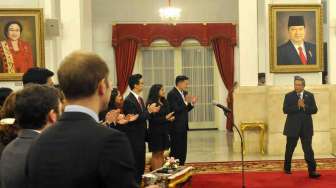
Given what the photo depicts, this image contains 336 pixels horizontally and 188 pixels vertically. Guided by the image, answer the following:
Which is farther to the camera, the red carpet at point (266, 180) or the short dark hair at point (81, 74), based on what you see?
the red carpet at point (266, 180)

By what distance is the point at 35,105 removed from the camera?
2.36 m

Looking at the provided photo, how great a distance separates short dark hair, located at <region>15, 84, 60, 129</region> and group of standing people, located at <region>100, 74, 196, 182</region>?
392 cm

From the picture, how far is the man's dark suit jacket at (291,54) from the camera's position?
34.0 feet

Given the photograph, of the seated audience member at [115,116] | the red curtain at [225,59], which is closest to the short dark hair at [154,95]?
the seated audience member at [115,116]

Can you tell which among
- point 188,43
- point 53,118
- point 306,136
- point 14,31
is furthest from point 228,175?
point 188,43

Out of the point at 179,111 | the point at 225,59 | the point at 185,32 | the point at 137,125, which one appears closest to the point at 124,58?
the point at 185,32

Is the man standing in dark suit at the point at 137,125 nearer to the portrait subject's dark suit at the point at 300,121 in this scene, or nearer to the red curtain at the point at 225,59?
the portrait subject's dark suit at the point at 300,121

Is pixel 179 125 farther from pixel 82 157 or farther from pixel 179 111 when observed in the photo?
pixel 82 157

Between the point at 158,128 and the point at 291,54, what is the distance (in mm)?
4153

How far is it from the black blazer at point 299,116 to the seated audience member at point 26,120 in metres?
6.48

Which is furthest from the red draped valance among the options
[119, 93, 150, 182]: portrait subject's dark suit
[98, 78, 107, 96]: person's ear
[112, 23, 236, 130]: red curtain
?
[98, 78, 107, 96]: person's ear

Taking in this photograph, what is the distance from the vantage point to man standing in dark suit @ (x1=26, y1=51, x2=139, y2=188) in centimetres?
169

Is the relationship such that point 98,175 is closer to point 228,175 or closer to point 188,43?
point 228,175

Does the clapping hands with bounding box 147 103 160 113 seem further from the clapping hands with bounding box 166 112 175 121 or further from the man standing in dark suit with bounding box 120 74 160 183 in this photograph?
the clapping hands with bounding box 166 112 175 121
